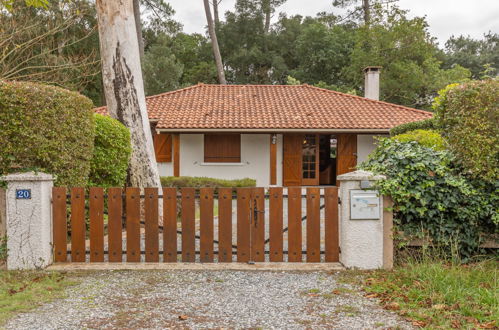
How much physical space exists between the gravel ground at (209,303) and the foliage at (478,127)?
7.44 ft

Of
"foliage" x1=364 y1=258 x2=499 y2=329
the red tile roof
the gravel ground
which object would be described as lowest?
the gravel ground

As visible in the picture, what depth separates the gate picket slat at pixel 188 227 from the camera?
4.89 meters

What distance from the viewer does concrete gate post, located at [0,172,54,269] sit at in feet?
15.1

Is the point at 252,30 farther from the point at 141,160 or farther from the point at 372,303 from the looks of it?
the point at 372,303

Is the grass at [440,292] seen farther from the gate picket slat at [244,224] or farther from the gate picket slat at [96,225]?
the gate picket slat at [96,225]

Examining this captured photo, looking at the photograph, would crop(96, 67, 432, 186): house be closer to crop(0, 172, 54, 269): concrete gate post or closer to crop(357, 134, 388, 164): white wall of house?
crop(357, 134, 388, 164): white wall of house

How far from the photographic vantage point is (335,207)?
191 inches

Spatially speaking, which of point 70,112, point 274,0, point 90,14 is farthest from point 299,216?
point 274,0

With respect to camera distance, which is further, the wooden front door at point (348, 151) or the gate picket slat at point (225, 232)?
the wooden front door at point (348, 151)

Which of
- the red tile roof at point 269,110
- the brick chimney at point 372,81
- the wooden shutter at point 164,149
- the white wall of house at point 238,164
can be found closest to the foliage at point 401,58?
the brick chimney at point 372,81

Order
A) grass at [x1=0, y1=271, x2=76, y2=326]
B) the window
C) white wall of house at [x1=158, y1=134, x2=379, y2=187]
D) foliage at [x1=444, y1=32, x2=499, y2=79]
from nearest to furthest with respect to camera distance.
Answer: grass at [x1=0, y1=271, x2=76, y2=326] → white wall of house at [x1=158, y1=134, x2=379, y2=187] → the window → foliage at [x1=444, y1=32, x2=499, y2=79]

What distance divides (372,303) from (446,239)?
5.71 feet

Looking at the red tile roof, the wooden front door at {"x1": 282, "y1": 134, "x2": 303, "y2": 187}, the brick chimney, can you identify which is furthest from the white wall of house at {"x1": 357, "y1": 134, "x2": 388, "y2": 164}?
the brick chimney

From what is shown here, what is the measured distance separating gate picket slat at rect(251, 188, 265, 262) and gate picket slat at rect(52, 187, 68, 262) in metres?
2.41
